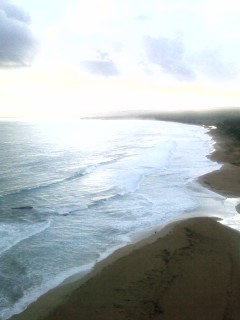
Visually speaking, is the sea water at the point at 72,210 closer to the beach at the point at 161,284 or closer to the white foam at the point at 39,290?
the white foam at the point at 39,290

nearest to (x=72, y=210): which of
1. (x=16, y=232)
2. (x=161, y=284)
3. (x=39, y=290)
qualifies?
(x=16, y=232)

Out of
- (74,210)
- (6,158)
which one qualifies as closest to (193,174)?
(74,210)

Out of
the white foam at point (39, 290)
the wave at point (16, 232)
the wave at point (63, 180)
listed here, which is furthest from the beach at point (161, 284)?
the wave at point (63, 180)

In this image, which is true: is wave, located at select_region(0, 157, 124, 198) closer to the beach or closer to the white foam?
the beach

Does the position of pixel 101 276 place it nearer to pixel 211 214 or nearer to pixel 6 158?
pixel 211 214

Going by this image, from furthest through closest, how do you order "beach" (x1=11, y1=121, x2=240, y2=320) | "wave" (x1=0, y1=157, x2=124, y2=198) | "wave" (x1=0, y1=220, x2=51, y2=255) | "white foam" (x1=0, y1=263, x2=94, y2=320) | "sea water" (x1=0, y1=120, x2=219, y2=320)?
1. "wave" (x1=0, y1=157, x2=124, y2=198)
2. "wave" (x1=0, y1=220, x2=51, y2=255)
3. "sea water" (x1=0, y1=120, x2=219, y2=320)
4. "white foam" (x1=0, y1=263, x2=94, y2=320)
5. "beach" (x1=11, y1=121, x2=240, y2=320)

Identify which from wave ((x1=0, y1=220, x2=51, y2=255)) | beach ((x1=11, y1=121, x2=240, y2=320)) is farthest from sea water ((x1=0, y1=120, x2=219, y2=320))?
beach ((x1=11, y1=121, x2=240, y2=320))

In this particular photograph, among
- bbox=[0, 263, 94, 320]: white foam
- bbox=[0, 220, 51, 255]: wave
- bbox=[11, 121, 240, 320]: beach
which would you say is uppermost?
bbox=[11, 121, 240, 320]: beach

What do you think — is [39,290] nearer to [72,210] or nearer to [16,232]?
[16,232]
